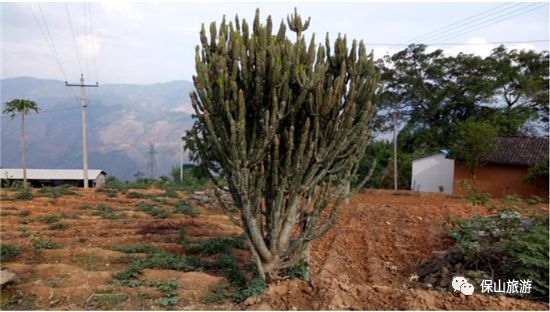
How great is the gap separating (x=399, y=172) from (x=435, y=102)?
22.1 ft

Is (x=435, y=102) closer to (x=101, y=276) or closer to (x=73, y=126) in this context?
(x=101, y=276)

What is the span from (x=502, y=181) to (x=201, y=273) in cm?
1836

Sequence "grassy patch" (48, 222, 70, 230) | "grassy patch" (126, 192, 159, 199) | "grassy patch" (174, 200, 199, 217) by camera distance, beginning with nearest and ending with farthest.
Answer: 1. "grassy patch" (48, 222, 70, 230)
2. "grassy patch" (174, 200, 199, 217)
3. "grassy patch" (126, 192, 159, 199)

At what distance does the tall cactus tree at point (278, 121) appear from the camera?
4730 millimetres

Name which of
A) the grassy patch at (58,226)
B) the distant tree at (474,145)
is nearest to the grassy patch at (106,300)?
the grassy patch at (58,226)

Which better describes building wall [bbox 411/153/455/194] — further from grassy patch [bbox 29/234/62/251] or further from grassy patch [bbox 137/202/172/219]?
grassy patch [bbox 29/234/62/251]

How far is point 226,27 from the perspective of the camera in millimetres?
5055

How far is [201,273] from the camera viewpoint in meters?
5.67

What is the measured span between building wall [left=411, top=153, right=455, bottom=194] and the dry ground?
36.2ft

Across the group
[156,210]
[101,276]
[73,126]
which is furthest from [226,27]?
[73,126]

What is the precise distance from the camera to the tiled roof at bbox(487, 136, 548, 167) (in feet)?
59.7

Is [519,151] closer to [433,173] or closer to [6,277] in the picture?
[433,173]

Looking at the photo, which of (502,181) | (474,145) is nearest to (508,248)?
(474,145)

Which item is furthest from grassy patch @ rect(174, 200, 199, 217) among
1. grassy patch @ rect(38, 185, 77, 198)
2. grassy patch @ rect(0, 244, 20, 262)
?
grassy patch @ rect(0, 244, 20, 262)
